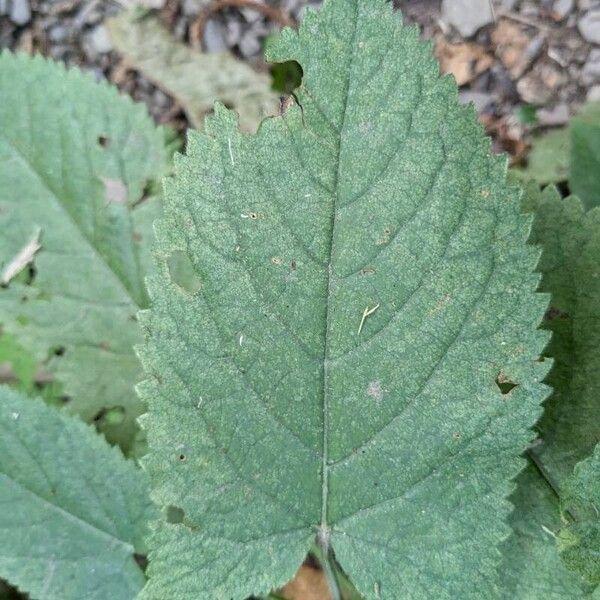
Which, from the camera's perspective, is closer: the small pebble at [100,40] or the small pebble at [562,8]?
the small pebble at [562,8]

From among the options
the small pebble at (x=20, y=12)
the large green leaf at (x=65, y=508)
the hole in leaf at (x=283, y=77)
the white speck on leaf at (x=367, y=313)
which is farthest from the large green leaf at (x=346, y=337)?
the small pebble at (x=20, y=12)

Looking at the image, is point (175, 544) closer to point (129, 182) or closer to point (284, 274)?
point (284, 274)

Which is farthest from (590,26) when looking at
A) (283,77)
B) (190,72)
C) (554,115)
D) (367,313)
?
(367,313)

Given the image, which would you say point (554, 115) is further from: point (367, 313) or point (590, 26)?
point (367, 313)

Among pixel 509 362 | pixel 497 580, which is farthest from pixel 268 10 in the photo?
pixel 497 580

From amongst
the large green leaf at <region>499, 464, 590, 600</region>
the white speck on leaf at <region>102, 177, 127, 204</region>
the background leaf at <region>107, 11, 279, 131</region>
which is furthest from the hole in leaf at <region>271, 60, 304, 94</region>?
the large green leaf at <region>499, 464, 590, 600</region>

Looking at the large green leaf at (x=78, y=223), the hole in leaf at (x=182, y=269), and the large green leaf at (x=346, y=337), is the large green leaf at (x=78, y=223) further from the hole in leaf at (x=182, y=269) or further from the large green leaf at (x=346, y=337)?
the large green leaf at (x=346, y=337)

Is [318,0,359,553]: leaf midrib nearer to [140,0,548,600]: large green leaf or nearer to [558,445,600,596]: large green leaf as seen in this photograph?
[140,0,548,600]: large green leaf

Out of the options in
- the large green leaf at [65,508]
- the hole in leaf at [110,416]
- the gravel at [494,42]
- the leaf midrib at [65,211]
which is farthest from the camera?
the gravel at [494,42]
